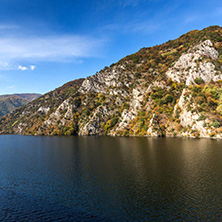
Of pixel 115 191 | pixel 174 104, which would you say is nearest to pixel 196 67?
pixel 174 104

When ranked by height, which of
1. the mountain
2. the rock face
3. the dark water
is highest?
the rock face

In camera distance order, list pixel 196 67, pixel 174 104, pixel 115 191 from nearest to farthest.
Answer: pixel 115 191 < pixel 174 104 < pixel 196 67

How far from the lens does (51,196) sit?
3462cm

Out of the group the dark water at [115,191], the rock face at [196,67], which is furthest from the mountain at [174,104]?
the dark water at [115,191]

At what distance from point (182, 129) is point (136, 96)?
66839 millimetres

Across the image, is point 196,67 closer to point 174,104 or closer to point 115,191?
point 174,104

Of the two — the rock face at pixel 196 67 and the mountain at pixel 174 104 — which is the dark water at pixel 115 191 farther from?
the rock face at pixel 196 67

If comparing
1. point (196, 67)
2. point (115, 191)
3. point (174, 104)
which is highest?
point (196, 67)

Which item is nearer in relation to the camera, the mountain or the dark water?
the dark water

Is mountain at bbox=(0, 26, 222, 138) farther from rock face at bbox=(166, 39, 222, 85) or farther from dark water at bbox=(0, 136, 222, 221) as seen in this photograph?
dark water at bbox=(0, 136, 222, 221)

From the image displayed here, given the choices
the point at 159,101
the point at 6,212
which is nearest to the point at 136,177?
the point at 6,212

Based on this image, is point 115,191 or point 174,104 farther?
point 174,104

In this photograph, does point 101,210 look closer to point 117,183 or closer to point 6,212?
point 117,183

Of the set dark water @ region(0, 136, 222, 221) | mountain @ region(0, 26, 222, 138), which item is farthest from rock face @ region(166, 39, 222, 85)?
dark water @ region(0, 136, 222, 221)
